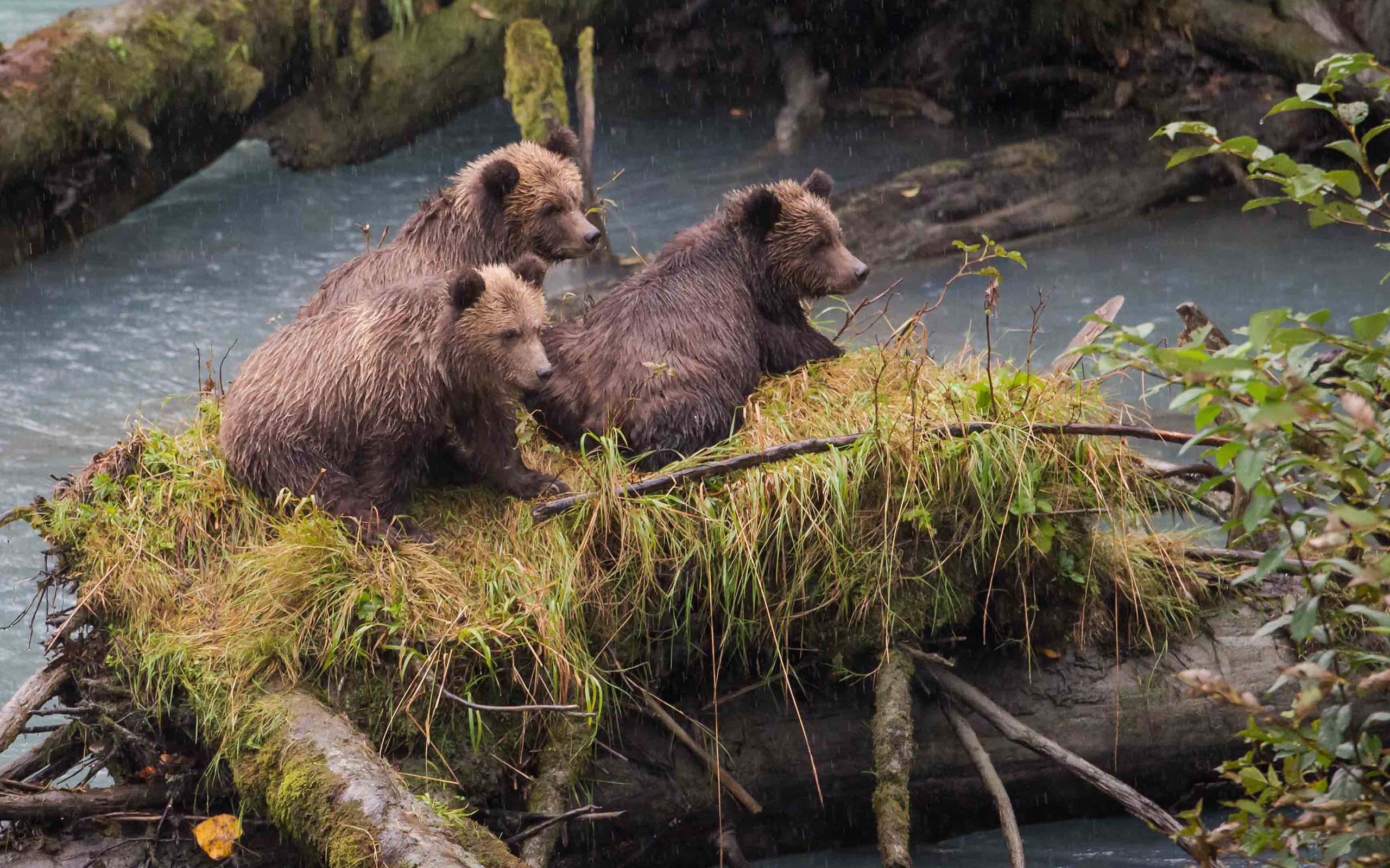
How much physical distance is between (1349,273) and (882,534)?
6.94m

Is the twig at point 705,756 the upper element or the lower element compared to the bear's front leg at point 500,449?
lower

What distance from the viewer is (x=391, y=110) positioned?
11531 millimetres

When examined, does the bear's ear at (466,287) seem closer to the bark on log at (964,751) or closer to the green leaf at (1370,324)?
the bark on log at (964,751)

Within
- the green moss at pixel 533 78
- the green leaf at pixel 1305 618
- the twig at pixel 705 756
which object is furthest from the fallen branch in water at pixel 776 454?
the green moss at pixel 533 78

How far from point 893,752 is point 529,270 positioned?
79.1 inches

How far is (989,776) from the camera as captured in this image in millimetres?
4012

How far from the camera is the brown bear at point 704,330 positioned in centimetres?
451

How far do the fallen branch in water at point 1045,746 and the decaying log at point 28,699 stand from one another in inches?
110

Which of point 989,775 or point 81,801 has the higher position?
point 81,801

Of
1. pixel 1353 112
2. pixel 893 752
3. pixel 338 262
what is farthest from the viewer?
pixel 338 262

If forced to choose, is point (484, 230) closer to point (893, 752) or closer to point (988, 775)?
point (893, 752)

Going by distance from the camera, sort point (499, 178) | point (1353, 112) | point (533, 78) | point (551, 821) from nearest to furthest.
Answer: point (1353, 112), point (551, 821), point (499, 178), point (533, 78)

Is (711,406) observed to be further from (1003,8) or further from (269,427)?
(1003,8)

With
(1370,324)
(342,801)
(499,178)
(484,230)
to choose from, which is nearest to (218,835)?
(342,801)
